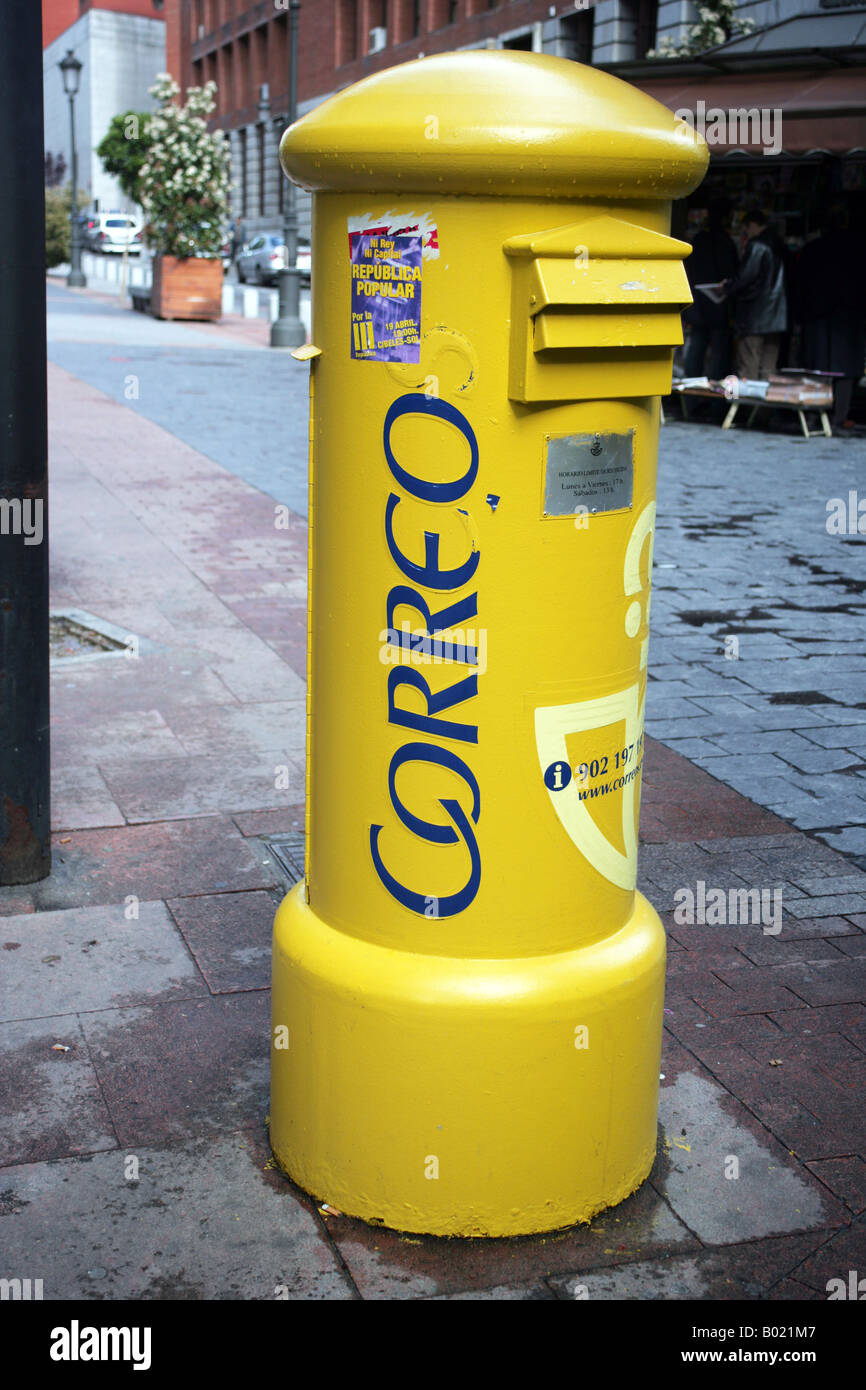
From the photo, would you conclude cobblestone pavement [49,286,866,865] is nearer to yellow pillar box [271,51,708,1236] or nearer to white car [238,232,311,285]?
yellow pillar box [271,51,708,1236]

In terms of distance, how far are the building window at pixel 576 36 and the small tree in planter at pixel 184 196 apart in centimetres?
914

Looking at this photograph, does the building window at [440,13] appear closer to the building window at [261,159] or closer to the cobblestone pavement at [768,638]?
the building window at [261,159]

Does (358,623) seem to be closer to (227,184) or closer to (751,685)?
(751,685)

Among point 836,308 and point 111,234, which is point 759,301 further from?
point 111,234

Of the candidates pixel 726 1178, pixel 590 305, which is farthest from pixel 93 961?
pixel 590 305

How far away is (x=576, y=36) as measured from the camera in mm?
33312

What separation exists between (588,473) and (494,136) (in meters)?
0.62

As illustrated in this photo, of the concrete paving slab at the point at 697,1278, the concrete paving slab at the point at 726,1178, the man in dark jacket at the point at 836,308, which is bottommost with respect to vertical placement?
the concrete paving slab at the point at 697,1278

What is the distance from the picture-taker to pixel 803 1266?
283 cm

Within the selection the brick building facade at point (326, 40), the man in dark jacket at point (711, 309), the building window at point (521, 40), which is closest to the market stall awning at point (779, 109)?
the man in dark jacket at point (711, 309)

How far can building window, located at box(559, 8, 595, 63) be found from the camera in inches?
1304

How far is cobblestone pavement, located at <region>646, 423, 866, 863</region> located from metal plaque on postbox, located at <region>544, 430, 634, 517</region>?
255 cm

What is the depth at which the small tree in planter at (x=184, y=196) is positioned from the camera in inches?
→ 1091

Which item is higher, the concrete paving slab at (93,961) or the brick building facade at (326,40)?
the brick building facade at (326,40)
